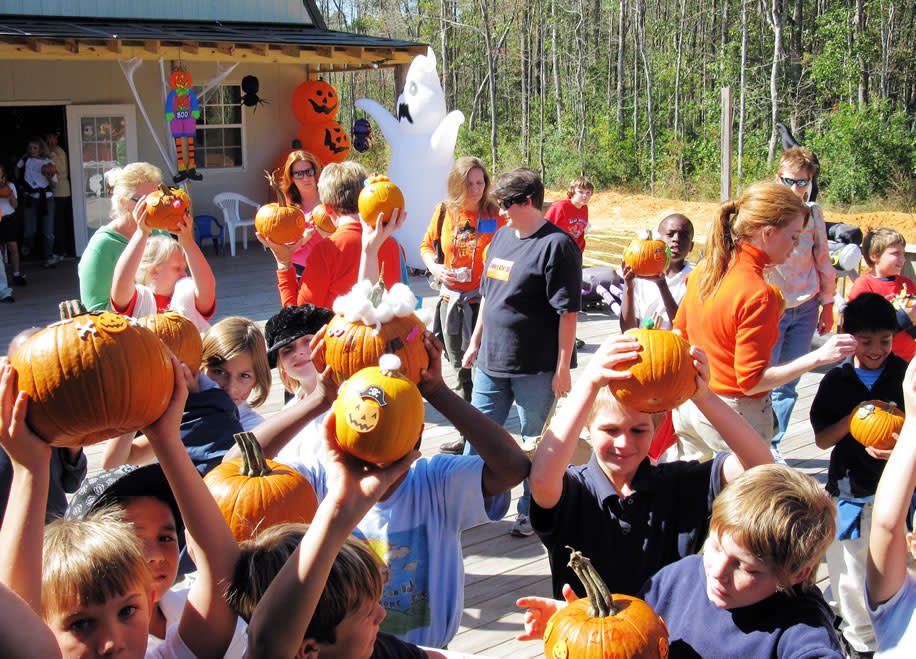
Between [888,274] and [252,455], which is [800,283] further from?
[252,455]

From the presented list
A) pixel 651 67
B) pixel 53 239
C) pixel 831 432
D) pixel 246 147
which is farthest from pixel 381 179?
pixel 651 67

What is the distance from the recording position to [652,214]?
1051 inches

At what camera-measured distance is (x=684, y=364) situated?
8.11 ft

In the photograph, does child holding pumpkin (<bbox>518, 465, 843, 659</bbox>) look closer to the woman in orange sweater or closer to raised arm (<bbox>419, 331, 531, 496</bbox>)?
raised arm (<bbox>419, 331, 531, 496</bbox>)

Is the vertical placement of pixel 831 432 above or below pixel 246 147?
below

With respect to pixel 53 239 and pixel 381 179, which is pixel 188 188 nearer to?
pixel 53 239

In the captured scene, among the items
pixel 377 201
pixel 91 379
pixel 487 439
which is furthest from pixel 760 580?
pixel 377 201

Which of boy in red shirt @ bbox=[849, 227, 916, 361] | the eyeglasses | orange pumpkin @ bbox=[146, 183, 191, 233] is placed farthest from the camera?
boy in red shirt @ bbox=[849, 227, 916, 361]

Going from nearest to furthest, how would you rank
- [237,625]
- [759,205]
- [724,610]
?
[237,625] < [724,610] < [759,205]

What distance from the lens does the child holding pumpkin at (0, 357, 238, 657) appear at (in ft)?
5.93

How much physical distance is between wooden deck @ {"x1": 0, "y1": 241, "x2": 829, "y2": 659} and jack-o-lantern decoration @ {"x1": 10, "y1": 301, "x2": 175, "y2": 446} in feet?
7.78

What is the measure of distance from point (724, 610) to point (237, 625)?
1.23 m

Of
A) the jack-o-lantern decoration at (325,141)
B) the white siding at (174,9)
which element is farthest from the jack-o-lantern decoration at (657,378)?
the white siding at (174,9)

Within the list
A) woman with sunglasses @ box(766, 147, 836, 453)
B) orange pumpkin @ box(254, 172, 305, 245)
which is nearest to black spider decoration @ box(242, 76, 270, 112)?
orange pumpkin @ box(254, 172, 305, 245)
